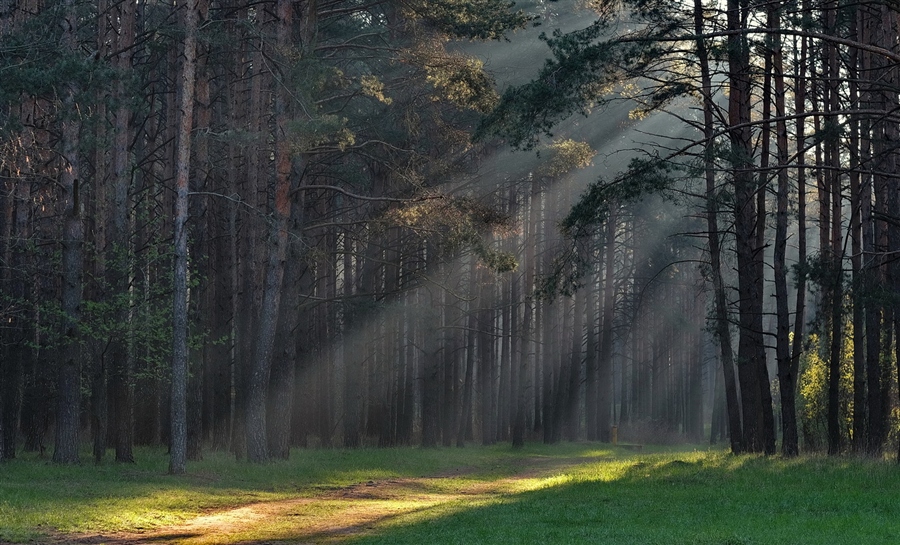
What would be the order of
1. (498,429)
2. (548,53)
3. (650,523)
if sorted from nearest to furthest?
(650,523) → (548,53) → (498,429)

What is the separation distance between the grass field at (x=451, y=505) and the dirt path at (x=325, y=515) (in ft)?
0.12

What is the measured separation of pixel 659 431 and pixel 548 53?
2342 centimetres

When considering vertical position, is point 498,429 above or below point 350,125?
below

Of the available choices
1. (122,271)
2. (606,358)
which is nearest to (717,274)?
(122,271)

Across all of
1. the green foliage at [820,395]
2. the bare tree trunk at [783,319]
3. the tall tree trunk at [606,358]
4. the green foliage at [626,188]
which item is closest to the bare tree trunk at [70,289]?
the green foliage at [626,188]

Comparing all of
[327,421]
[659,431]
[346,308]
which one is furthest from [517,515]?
[659,431]

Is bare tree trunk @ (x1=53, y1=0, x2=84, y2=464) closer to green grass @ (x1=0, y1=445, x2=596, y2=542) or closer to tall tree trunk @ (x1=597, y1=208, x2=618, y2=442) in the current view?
green grass @ (x1=0, y1=445, x2=596, y2=542)

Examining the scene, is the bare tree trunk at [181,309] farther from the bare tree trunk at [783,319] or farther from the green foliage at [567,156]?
the green foliage at [567,156]

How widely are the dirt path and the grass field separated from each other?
4cm

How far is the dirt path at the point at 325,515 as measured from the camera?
514 inches

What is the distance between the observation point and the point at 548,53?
40656 millimetres

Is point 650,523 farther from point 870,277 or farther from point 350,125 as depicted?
point 350,125

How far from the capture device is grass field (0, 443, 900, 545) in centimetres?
1234

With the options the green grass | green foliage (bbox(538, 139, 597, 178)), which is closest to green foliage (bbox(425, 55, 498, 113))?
green foliage (bbox(538, 139, 597, 178))
